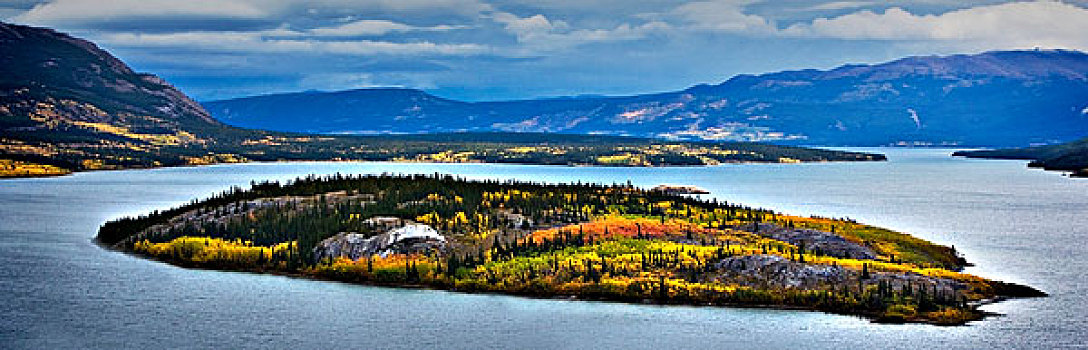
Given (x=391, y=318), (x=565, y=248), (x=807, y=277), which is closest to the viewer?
(x=391, y=318)

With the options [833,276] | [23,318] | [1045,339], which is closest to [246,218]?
[23,318]

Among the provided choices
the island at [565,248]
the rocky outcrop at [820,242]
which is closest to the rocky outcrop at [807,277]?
the island at [565,248]

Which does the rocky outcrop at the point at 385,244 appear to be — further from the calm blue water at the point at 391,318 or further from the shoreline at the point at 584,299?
the calm blue water at the point at 391,318

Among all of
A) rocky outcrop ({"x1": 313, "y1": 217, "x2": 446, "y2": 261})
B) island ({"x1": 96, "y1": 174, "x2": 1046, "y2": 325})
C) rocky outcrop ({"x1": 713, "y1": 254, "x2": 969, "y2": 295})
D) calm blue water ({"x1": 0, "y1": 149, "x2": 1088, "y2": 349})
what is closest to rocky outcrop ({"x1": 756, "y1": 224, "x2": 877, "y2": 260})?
island ({"x1": 96, "y1": 174, "x2": 1046, "y2": 325})

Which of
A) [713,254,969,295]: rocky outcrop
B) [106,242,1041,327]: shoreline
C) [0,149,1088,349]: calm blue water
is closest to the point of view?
[0,149,1088,349]: calm blue water

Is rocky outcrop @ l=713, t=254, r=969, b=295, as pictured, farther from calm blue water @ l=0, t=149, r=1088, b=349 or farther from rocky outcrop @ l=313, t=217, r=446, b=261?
rocky outcrop @ l=313, t=217, r=446, b=261

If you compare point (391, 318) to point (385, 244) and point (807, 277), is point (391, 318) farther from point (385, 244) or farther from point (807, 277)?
point (807, 277)

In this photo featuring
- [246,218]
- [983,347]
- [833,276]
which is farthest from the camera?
[246,218]

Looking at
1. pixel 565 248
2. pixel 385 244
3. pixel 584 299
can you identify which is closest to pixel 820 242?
pixel 565 248

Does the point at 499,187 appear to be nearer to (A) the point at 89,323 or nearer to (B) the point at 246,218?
(B) the point at 246,218
